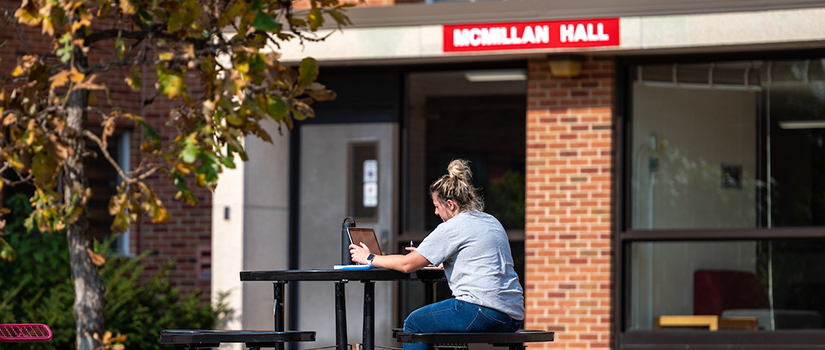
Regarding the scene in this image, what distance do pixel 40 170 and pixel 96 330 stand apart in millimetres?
1099

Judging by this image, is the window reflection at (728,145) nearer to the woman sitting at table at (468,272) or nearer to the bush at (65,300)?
the woman sitting at table at (468,272)

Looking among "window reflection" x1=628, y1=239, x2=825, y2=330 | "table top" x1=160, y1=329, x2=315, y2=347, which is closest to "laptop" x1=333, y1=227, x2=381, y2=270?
"table top" x1=160, y1=329, x2=315, y2=347

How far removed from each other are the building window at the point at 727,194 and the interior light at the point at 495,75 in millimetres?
1030

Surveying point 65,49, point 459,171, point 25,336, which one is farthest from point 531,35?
point 25,336

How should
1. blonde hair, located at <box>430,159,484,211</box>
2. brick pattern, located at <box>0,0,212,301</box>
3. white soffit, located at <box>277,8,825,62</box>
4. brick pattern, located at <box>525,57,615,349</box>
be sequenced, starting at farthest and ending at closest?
brick pattern, located at <box>0,0,212,301</box> < brick pattern, located at <box>525,57,615,349</box> < white soffit, located at <box>277,8,825,62</box> < blonde hair, located at <box>430,159,484,211</box>

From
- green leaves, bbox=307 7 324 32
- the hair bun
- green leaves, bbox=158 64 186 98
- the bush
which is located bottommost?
the bush

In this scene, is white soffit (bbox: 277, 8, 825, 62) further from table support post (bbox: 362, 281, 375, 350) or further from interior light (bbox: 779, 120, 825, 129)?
table support post (bbox: 362, 281, 375, 350)

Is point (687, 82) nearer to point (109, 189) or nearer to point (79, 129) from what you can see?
point (79, 129)

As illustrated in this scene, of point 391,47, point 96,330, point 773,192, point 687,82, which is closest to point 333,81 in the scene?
point 391,47

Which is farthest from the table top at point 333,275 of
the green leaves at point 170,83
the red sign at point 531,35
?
the red sign at point 531,35

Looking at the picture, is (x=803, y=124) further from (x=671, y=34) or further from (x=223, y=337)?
(x=223, y=337)

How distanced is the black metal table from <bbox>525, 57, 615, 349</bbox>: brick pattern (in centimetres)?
282

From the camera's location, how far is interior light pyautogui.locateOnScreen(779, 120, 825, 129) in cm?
851

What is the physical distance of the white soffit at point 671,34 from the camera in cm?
809
